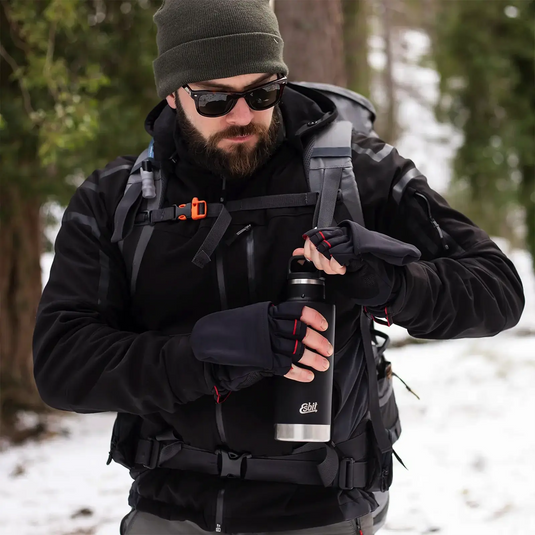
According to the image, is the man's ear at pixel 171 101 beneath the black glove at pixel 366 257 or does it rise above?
above

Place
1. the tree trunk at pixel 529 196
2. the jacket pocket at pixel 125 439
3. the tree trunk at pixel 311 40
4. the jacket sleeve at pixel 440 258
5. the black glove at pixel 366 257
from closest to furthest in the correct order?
the black glove at pixel 366 257, the jacket sleeve at pixel 440 258, the jacket pocket at pixel 125 439, the tree trunk at pixel 311 40, the tree trunk at pixel 529 196

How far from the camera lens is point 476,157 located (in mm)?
11914

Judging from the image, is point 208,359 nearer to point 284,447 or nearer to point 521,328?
point 284,447

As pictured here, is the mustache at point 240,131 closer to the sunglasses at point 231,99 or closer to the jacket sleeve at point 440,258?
A: the sunglasses at point 231,99

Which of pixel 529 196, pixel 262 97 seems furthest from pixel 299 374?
pixel 529 196

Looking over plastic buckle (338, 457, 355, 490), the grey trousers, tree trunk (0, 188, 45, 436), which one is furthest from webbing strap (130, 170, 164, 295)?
tree trunk (0, 188, 45, 436)

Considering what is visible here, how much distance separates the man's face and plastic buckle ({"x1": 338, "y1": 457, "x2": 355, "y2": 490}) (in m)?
0.93

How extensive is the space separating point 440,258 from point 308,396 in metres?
0.60

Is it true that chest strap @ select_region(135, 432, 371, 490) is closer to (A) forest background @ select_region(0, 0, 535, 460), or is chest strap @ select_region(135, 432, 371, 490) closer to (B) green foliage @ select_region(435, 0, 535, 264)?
(A) forest background @ select_region(0, 0, 535, 460)

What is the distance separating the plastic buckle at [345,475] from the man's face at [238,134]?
0.93 metres

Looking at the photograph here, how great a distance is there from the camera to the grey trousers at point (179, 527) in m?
2.14

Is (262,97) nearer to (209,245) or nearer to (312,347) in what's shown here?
(209,245)

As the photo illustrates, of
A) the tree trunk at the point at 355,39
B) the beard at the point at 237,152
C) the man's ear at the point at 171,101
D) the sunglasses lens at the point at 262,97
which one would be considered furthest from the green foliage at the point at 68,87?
the tree trunk at the point at 355,39

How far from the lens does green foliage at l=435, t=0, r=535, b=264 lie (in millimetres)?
11586
